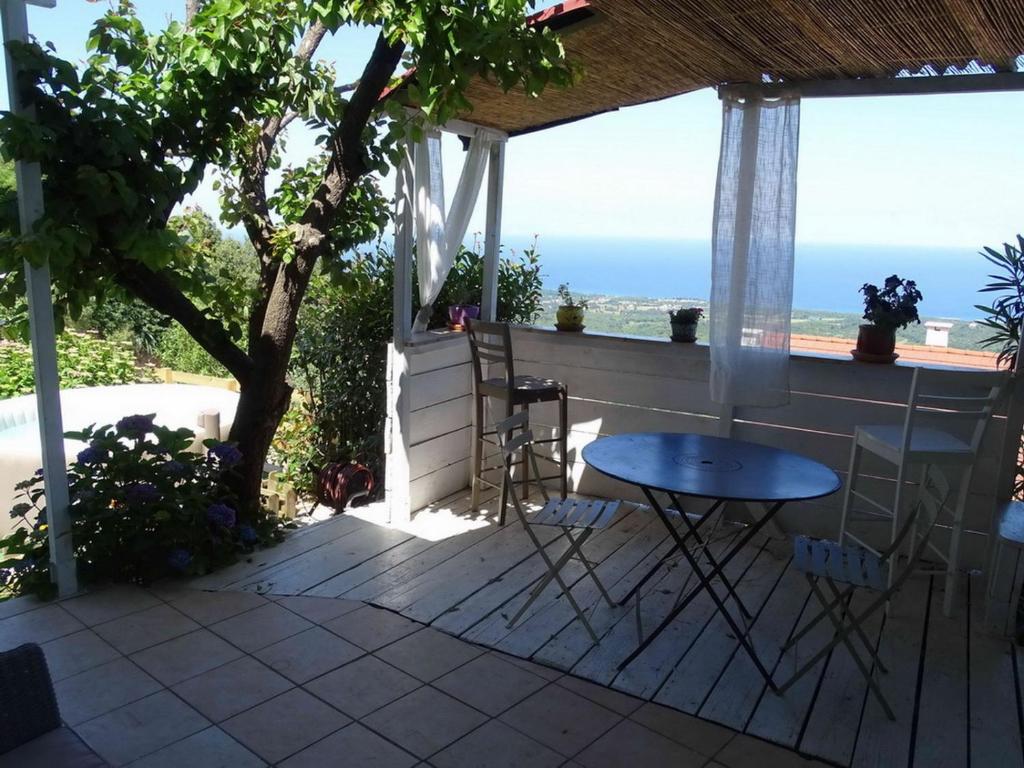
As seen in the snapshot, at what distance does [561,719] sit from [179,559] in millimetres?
1853

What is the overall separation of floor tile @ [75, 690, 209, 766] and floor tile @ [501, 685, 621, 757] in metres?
1.02

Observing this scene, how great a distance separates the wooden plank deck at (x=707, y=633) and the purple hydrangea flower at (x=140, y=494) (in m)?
0.46

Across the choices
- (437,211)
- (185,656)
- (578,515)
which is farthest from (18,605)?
(437,211)

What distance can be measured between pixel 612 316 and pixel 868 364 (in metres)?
1.55

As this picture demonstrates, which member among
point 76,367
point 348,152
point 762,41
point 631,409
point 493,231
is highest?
point 762,41

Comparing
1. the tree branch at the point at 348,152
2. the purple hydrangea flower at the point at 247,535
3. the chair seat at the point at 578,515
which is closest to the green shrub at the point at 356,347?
the tree branch at the point at 348,152

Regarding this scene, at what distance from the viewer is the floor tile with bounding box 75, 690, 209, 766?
7.45 feet

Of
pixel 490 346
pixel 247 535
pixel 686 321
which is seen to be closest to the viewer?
pixel 247 535

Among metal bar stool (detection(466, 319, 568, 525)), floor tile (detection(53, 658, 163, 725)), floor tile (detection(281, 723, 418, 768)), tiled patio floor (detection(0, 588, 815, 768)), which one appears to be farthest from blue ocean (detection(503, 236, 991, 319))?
floor tile (detection(53, 658, 163, 725))

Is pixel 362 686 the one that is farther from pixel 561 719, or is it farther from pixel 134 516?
pixel 134 516

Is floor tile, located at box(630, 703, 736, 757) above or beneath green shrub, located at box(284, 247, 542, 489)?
beneath

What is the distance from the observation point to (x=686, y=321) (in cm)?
430

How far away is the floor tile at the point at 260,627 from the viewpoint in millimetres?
2934

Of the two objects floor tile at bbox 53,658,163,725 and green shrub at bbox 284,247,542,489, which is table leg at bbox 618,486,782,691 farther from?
green shrub at bbox 284,247,542,489
